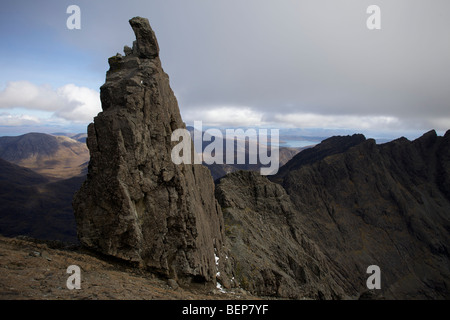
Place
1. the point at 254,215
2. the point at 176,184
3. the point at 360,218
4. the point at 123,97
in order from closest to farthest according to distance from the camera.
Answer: the point at 123,97 < the point at 176,184 < the point at 254,215 < the point at 360,218

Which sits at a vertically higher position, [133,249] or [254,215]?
[133,249]

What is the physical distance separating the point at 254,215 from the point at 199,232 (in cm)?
2476

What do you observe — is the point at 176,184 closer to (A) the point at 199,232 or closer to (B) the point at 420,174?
(A) the point at 199,232

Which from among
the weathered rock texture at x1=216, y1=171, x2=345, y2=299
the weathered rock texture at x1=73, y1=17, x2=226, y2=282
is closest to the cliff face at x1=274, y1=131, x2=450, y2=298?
the weathered rock texture at x1=216, y1=171, x2=345, y2=299

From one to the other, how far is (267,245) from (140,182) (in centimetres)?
2742

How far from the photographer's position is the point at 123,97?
21641 millimetres

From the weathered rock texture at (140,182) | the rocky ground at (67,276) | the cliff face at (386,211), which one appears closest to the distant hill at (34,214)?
the cliff face at (386,211)

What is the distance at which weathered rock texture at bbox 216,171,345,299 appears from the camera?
109 feet

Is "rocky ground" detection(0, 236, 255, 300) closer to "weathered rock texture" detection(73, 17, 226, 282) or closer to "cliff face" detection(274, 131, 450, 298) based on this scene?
"weathered rock texture" detection(73, 17, 226, 282)

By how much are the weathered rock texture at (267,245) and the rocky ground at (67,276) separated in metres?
11.9

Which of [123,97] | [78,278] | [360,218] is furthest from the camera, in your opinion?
[360,218]

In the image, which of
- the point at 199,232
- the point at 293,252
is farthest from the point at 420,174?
the point at 199,232

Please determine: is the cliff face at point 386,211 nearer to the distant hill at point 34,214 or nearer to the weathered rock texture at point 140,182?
the weathered rock texture at point 140,182

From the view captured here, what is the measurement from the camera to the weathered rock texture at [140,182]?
2031cm
